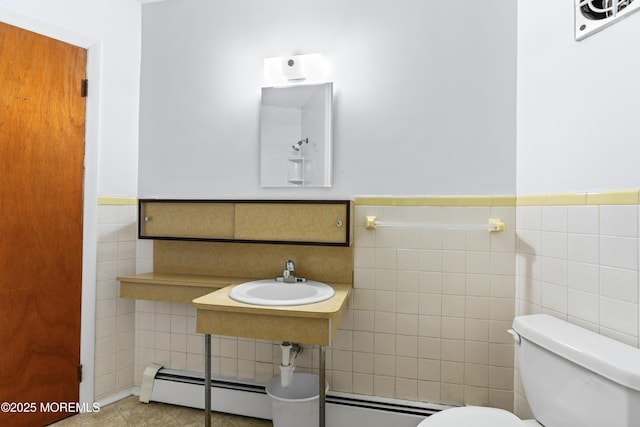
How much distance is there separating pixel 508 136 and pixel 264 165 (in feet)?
4.07

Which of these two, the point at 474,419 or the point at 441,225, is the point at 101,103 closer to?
the point at 441,225

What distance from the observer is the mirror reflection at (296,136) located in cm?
193

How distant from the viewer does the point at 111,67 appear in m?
2.08

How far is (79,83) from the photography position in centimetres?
198

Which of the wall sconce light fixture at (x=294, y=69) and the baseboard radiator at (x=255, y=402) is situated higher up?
the wall sconce light fixture at (x=294, y=69)

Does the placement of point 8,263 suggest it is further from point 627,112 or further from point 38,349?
point 627,112

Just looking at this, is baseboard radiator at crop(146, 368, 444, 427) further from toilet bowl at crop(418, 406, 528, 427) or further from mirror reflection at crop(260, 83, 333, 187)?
mirror reflection at crop(260, 83, 333, 187)

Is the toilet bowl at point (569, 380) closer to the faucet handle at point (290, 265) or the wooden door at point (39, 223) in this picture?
the faucet handle at point (290, 265)

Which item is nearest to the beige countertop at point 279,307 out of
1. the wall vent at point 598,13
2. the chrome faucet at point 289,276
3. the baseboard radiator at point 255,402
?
the chrome faucet at point 289,276

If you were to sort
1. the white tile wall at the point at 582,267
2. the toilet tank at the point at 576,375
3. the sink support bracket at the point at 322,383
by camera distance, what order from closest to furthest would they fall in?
1. the toilet tank at the point at 576,375
2. the white tile wall at the point at 582,267
3. the sink support bracket at the point at 322,383

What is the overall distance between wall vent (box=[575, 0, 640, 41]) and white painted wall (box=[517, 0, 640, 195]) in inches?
1.0

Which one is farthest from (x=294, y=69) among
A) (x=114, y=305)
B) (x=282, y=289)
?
(x=114, y=305)

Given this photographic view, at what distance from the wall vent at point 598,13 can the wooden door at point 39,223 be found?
2338 mm

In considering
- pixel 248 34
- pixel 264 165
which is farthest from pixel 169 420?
pixel 248 34
